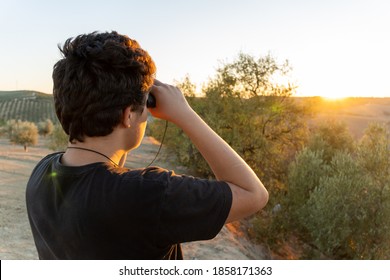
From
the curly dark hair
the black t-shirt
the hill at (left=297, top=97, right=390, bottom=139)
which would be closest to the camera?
the black t-shirt

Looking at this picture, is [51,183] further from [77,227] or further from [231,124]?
[231,124]

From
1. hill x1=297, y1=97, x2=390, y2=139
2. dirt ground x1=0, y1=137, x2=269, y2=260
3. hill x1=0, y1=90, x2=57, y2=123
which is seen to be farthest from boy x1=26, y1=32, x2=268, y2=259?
hill x1=0, y1=90, x2=57, y2=123

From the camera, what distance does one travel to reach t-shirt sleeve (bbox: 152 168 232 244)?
63.8 inches

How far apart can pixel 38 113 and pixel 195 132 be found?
91970 mm

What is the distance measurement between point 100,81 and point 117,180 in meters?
0.44

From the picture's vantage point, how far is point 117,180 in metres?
1.63

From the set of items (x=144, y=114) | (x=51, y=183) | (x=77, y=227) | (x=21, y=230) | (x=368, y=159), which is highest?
(x=144, y=114)

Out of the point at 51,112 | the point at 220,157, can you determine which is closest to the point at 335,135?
the point at 220,157

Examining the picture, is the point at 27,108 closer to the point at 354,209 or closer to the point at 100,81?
the point at 354,209

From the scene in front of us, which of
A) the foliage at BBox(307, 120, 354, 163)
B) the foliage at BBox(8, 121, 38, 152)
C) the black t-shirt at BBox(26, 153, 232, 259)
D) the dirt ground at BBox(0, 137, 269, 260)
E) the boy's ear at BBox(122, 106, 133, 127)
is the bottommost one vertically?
the dirt ground at BBox(0, 137, 269, 260)

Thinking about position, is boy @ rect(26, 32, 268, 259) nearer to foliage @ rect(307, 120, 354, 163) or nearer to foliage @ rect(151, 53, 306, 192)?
foliage @ rect(151, 53, 306, 192)

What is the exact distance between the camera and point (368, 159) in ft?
49.8

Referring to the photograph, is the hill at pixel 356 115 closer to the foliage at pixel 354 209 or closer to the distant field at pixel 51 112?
the distant field at pixel 51 112
